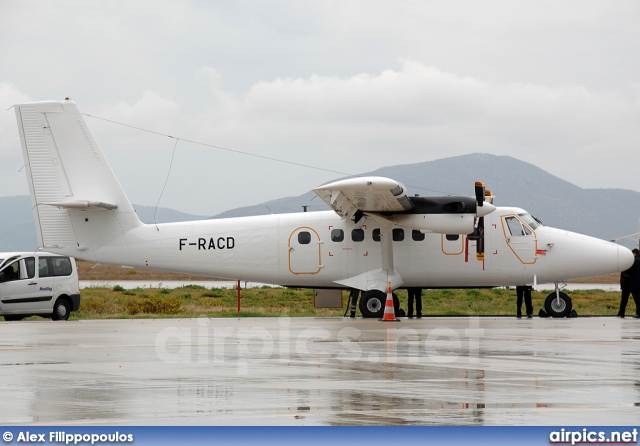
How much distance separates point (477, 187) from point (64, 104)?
11421mm

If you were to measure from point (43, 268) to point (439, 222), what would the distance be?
10702mm

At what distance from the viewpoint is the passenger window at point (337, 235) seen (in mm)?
26641

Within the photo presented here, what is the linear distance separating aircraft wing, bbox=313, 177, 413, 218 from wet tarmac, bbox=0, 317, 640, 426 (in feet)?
14.2

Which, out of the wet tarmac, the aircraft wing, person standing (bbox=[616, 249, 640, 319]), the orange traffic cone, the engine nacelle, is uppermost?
the aircraft wing

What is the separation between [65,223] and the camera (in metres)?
27.0

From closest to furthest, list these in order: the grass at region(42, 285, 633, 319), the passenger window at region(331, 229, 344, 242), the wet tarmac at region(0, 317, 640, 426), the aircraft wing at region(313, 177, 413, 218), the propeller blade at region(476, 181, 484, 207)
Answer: the wet tarmac at region(0, 317, 640, 426) → the aircraft wing at region(313, 177, 413, 218) → the propeller blade at region(476, 181, 484, 207) → the passenger window at region(331, 229, 344, 242) → the grass at region(42, 285, 633, 319)

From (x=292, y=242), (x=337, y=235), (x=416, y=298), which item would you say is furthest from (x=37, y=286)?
(x=416, y=298)

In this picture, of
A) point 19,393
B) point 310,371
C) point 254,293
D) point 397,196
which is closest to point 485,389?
point 310,371

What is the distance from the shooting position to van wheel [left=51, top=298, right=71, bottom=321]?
1027 inches

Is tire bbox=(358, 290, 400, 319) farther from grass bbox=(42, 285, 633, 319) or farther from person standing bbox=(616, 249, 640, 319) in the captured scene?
person standing bbox=(616, 249, 640, 319)

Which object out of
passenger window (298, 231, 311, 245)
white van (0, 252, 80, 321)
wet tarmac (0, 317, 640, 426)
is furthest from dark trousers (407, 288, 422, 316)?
white van (0, 252, 80, 321)

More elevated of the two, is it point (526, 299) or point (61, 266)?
point (61, 266)

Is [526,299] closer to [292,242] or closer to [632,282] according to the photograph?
[632,282]

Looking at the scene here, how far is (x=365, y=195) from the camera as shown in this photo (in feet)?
78.2
